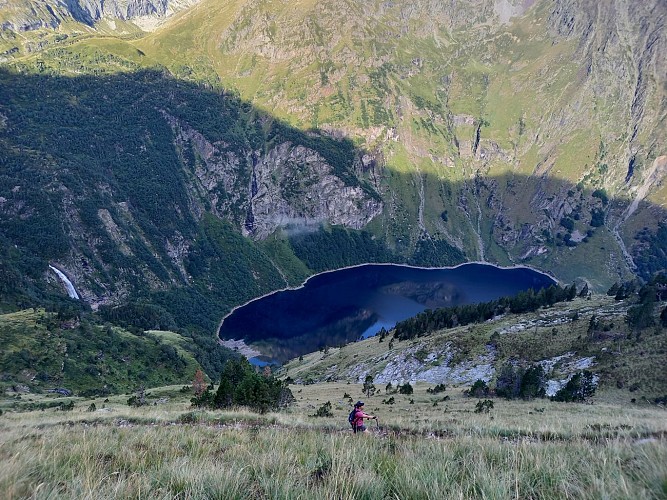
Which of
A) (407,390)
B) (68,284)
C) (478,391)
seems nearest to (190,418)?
(478,391)

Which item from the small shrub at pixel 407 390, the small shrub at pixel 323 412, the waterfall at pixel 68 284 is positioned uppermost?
the small shrub at pixel 323 412

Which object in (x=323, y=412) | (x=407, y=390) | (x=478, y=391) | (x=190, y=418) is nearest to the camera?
(x=190, y=418)

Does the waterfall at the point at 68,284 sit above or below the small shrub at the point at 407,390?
below

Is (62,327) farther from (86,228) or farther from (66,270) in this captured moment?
(86,228)

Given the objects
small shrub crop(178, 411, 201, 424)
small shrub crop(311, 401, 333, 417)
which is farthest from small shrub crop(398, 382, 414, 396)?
small shrub crop(178, 411, 201, 424)

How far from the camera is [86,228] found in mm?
179625

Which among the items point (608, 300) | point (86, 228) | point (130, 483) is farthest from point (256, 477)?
point (86, 228)

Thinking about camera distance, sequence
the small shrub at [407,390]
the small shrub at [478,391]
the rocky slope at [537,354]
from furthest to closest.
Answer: the small shrub at [407,390], the rocky slope at [537,354], the small shrub at [478,391]

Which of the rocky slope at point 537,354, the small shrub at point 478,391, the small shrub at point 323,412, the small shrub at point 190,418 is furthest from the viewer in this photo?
the rocky slope at point 537,354

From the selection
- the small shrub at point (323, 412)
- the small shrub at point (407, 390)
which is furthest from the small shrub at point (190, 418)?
the small shrub at point (407, 390)

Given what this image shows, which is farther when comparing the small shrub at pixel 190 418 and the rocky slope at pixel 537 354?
the rocky slope at pixel 537 354

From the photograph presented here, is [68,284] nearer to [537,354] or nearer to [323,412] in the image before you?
[537,354]

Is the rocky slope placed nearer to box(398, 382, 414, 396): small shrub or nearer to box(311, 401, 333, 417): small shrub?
box(398, 382, 414, 396): small shrub

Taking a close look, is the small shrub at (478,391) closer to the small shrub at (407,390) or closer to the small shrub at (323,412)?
the small shrub at (407,390)
